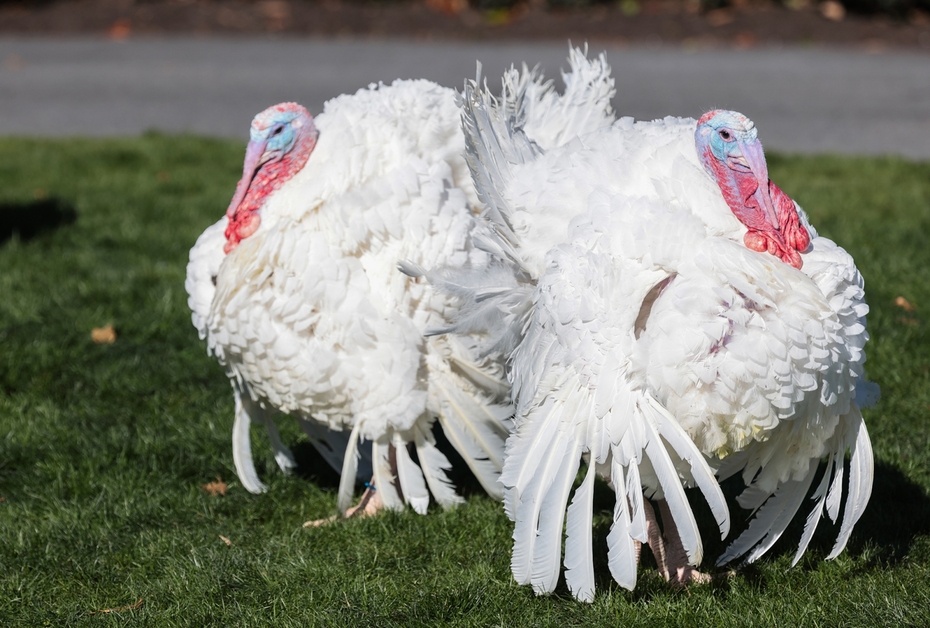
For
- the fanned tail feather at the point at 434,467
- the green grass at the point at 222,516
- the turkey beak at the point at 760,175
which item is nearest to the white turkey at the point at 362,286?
the fanned tail feather at the point at 434,467

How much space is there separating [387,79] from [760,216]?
8191 millimetres

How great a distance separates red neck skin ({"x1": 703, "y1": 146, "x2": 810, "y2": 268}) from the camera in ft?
10.0

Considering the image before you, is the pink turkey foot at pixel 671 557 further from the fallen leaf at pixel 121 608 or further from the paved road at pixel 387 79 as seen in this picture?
the paved road at pixel 387 79

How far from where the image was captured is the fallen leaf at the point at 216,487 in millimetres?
4172

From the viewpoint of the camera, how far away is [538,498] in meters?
3.08

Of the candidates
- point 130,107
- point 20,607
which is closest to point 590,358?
point 20,607

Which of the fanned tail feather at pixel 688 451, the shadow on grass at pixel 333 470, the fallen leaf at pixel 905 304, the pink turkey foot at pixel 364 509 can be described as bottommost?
the shadow on grass at pixel 333 470

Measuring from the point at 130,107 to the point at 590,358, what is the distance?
8663 mm

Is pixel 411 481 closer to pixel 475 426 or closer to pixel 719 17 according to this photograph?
pixel 475 426

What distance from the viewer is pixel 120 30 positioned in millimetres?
13953

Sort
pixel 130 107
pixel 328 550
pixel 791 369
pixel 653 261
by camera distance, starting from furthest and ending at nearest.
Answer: pixel 130 107 → pixel 328 550 → pixel 653 261 → pixel 791 369

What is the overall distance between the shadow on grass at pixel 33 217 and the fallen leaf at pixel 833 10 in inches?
384

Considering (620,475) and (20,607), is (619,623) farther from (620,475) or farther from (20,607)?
(20,607)

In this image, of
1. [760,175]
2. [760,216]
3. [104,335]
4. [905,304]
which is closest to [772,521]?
[760,216]
